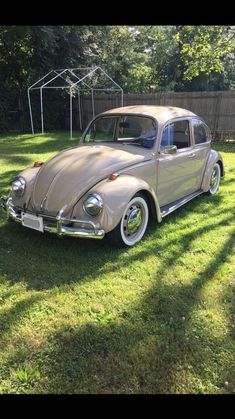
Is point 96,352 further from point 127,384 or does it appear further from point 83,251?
point 83,251

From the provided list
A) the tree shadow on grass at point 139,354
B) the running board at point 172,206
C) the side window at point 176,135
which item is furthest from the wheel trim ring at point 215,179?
the tree shadow on grass at point 139,354

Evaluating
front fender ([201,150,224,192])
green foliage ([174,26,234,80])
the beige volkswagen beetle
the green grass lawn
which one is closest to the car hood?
the beige volkswagen beetle

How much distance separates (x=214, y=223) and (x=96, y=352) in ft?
10.9

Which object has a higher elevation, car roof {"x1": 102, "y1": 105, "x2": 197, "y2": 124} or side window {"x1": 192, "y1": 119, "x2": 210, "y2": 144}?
car roof {"x1": 102, "y1": 105, "x2": 197, "y2": 124}

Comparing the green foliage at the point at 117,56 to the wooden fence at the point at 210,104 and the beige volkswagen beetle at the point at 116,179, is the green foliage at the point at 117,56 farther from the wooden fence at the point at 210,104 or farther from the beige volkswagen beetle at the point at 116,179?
the beige volkswagen beetle at the point at 116,179

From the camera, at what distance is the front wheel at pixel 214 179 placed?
7151 mm

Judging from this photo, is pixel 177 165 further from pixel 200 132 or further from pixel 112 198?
pixel 112 198

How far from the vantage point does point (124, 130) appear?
5.76 meters

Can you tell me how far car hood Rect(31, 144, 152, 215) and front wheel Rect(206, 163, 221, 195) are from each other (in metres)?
2.36

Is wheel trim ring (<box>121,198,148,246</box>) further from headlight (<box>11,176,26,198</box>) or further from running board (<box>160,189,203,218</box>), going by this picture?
headlight (<box>11,176,26,198</box>)

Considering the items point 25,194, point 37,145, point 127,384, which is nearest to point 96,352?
point 127,384

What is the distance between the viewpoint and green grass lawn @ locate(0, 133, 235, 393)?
2.77m

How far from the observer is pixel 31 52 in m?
19.2
